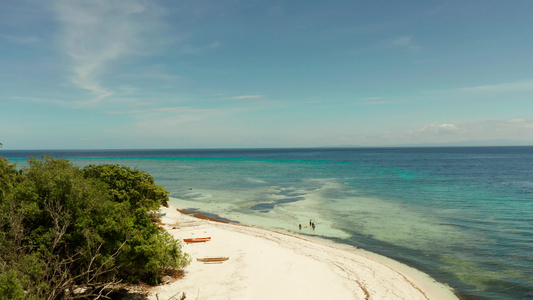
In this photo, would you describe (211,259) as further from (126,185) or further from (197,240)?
(126,185)

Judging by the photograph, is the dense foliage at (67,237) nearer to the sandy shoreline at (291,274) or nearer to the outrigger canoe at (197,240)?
the sandy shoreline at (291,274)

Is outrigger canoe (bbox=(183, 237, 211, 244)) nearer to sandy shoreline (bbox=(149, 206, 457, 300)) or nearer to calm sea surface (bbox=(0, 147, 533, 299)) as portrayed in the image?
sandy shoreline (bbox=(149, 206, 457, 300))

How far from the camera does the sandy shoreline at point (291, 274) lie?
21.2m

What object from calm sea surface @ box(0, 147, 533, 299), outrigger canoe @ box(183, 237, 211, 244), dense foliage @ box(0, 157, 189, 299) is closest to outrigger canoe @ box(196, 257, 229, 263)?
outrigger canoe @ box(183, 237, 211, 244)

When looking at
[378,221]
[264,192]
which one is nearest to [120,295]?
[378,221]

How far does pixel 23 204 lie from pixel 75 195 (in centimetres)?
224

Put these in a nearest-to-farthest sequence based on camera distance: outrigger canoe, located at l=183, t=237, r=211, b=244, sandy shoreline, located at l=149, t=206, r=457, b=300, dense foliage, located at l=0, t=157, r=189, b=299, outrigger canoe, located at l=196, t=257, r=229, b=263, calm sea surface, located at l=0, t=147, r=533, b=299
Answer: dense foliage, located at l=0, t=157, r=189, b=299, sandy shoreline, located at l=149, t=206, r=457, b=300, outrigger canoe, located at l=196, t=257, r=229, b=263, calm sea surface, located at l=0, t=147, r=533, b=299, outrigger canoe, located at l=183, t=237, r=211, b=244

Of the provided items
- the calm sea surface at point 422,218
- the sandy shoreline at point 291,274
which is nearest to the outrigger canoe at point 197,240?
the sandy shoreline at point 291,274

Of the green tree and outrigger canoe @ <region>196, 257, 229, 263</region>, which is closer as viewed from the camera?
outrigger canoe @ <region>196, 257, 229, 263</region>

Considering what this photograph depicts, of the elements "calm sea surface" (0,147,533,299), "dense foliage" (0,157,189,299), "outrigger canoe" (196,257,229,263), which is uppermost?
"dense foliage" (0,157,189,299)

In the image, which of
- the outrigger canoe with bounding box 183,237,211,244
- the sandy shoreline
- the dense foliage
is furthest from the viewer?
the outrigger canoe with bounding box 183,237,211,244

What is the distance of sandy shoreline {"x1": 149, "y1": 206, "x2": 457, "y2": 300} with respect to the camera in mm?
21248

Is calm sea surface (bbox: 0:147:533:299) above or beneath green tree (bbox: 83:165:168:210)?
beneath

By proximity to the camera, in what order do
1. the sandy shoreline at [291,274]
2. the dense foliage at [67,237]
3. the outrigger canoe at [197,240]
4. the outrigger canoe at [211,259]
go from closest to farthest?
the dense foliage at [67,237], the sandy shoreline at [291,274], the outrigger canoe at [211,259], the outrigger canoe at [197,240]
